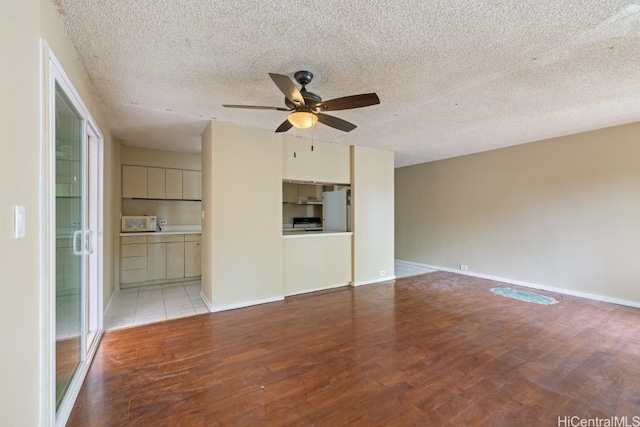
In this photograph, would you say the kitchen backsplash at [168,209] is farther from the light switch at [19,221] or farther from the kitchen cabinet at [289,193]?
the light switch at [19,221]

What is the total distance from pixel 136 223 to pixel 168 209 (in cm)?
73

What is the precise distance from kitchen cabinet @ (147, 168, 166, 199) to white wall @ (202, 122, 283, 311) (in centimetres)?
162

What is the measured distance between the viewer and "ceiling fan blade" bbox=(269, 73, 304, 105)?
6.28 feet

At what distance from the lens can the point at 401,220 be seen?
22.7 feet

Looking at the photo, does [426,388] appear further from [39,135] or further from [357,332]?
[39,135]

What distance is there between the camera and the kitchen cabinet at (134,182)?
470 cm

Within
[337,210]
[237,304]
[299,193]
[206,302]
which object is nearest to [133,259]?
[206,302]

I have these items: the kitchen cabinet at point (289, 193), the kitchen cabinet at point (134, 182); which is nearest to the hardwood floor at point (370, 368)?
the kitchen cabinet at point (134, 182)

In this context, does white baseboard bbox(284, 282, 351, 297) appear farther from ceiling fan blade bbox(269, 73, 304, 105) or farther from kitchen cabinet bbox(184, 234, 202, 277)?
ceiling fan blade bbox(269, 73, 304, 105)

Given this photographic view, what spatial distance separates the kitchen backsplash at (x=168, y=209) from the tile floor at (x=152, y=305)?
136cm

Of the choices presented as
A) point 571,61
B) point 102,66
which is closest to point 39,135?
point 102,66

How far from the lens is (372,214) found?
500 cm

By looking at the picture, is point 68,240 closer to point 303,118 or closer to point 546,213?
point 303,118

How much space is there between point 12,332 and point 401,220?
6.70 meters
